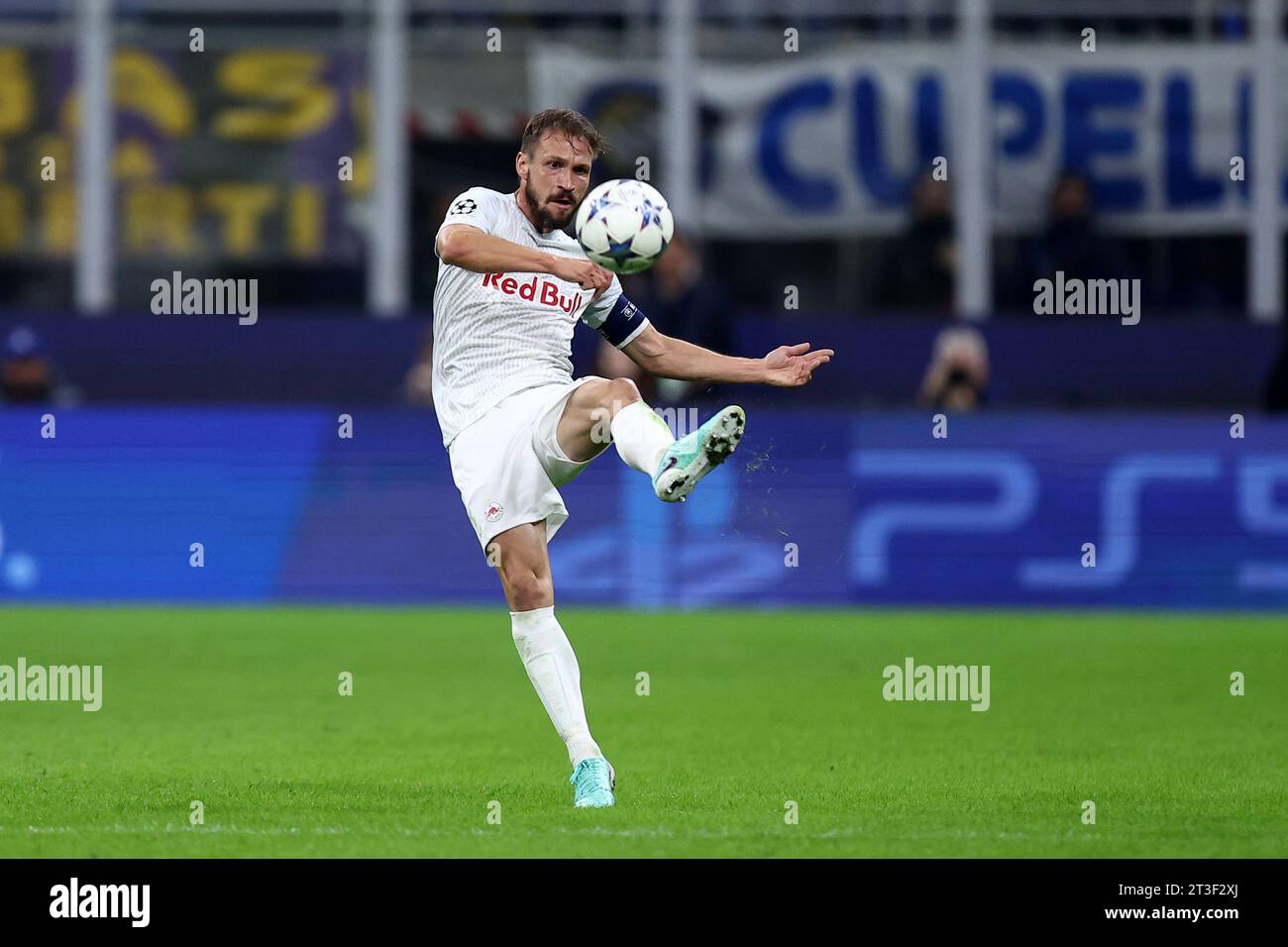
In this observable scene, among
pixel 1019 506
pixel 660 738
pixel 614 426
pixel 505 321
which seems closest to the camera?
pixel 614 426

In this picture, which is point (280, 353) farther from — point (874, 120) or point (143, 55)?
point (874, 120)

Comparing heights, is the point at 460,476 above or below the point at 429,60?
below

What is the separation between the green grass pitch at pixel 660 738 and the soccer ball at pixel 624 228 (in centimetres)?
187

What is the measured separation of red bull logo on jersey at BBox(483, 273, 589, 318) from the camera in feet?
28.4

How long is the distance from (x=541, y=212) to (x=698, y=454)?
1.41 m

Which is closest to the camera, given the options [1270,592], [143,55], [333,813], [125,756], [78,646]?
[333,813]

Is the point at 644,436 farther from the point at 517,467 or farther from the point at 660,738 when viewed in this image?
the point at 660,738

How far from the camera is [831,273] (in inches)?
830

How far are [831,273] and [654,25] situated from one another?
264cm

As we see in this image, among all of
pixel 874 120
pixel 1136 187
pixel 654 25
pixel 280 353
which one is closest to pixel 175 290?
pixel 280 353

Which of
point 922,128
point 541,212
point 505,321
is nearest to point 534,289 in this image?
point 505,321

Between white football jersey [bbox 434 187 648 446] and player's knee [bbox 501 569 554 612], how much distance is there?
0.60 m

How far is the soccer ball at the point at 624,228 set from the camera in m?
8.12

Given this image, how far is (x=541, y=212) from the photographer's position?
28.2ft
